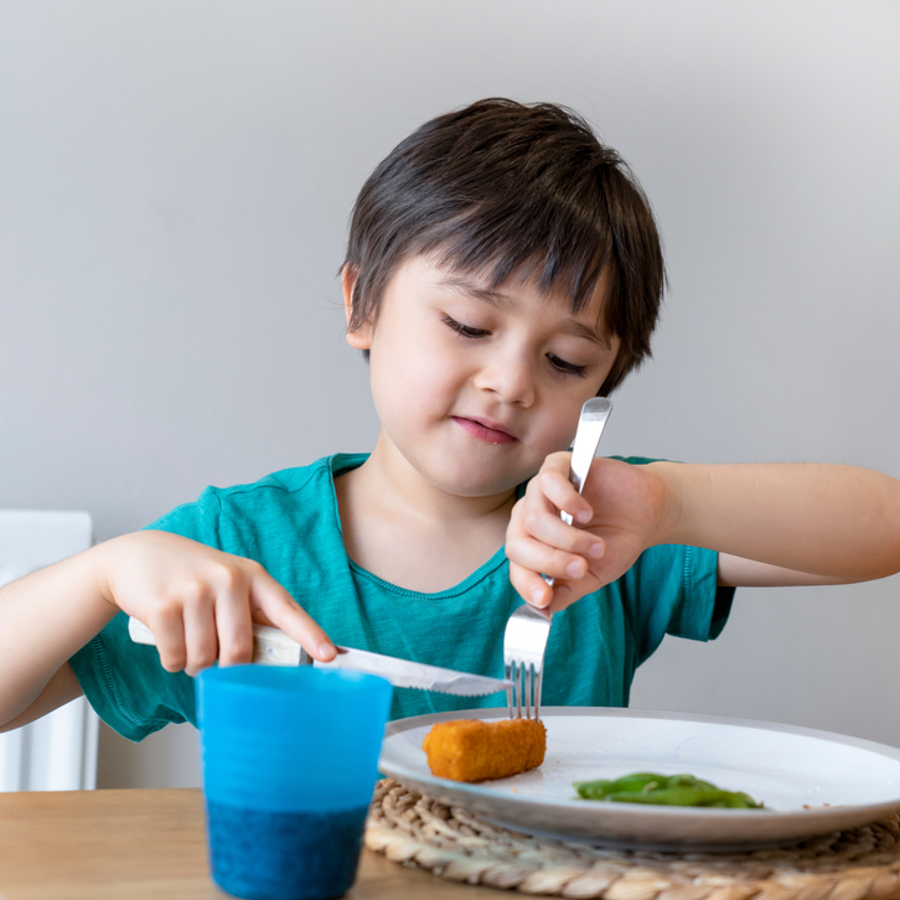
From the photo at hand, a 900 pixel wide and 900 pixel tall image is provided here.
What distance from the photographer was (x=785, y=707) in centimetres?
166

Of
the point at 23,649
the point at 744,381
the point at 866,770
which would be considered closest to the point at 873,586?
the point at 744,381

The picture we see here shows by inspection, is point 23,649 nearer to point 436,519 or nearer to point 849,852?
point 436,519

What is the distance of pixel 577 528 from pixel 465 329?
258 mm

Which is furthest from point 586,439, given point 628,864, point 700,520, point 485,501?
point 485,501

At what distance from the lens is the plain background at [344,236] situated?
1335 millimetres

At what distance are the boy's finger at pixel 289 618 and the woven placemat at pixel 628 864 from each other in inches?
3.9

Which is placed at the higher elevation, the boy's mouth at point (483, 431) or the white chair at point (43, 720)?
the boy's mouth at point (483, 431)

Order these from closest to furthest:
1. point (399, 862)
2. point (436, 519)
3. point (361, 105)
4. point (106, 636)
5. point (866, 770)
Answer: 1. point (399, 862)
2. point (866, 770)
3. point (106, 636)
4. point (436, 519)
5. point (361, 105)

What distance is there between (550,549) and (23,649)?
43cm

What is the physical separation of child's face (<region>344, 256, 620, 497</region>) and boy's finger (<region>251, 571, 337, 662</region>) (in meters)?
0.33

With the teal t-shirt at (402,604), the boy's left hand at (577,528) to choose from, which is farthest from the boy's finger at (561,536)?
the teal t-shirt at (402,604)

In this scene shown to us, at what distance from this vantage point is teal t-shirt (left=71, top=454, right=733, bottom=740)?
3.18 feet

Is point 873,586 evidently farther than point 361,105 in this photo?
Yes

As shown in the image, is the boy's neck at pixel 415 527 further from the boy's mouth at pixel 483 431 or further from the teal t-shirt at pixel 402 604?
the boy's mouth at pixel 483 431
